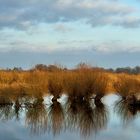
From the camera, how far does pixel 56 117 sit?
18.5m

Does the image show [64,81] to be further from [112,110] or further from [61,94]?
[112,110]

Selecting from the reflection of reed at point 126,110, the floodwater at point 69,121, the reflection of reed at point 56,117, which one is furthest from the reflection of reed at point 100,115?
the reflection of reed at point 56,117

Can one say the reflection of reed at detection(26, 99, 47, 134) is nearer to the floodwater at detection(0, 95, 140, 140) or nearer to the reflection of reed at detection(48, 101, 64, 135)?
the floodwater at detection(0, 95, 140, 140)

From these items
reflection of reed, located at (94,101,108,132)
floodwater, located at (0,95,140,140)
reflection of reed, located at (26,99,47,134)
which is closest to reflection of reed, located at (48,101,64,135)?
floodwater, located at (0,95,140,140)

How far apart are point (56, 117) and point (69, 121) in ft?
2.94

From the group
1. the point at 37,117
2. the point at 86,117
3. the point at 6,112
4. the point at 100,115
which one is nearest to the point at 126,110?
the point at 100,115

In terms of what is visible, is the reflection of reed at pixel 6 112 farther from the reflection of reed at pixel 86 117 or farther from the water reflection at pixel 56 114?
the reflection of reed at pixel 86 117

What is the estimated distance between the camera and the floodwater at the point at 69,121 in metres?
15.6

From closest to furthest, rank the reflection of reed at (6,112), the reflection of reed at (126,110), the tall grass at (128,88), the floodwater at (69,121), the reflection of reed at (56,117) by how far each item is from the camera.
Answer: the floodwater at (69,121), the reflection of reed at (56,117), the reflection of reed at (126,110), the reflection of reed at (6,112), the tall grass at (128,88)

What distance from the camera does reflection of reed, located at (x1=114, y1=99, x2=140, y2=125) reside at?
1873 centimetres

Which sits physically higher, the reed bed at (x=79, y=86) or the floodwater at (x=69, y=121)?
the reed bed at (x=79, y=86)

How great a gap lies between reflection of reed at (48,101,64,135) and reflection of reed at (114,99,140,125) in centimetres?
219

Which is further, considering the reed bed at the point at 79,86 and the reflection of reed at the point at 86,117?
the reed bed at the point at 79,86

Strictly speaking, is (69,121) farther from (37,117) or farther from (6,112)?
(6,112)
